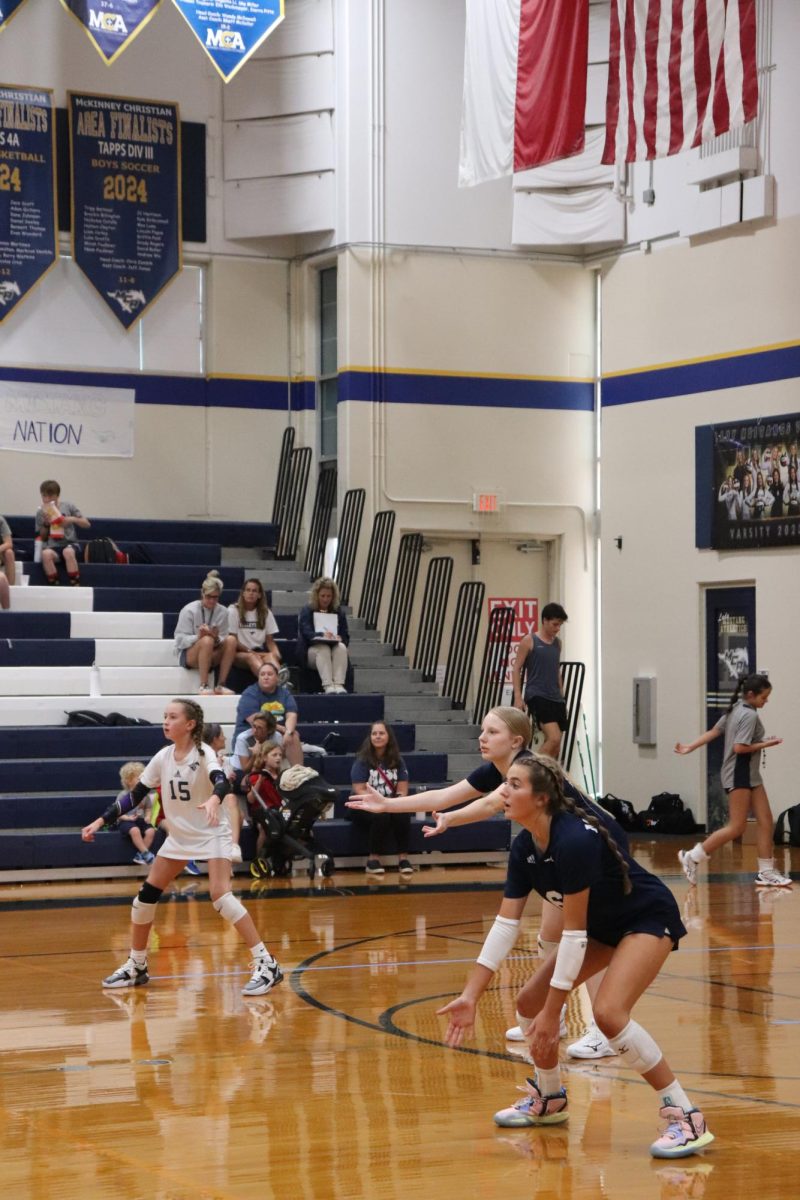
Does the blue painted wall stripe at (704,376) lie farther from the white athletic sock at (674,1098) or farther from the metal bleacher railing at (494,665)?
the white athletic sock at (674,1098)

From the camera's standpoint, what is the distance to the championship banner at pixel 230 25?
18.5 metres

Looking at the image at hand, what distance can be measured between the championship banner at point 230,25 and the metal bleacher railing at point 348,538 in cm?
482

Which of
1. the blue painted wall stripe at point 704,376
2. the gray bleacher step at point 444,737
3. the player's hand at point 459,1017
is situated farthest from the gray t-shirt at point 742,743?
the player's hand at point 459,1017

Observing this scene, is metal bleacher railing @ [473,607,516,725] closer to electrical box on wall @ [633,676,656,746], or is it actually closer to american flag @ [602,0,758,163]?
electrical box on wall @ [633,676,656,746]

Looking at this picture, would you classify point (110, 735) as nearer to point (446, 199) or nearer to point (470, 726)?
point (470, 726)

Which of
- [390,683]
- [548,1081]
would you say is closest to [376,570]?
[390,683]

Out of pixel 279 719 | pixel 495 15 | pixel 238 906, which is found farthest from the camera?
pixel 495 15

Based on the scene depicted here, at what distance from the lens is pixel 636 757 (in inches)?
776

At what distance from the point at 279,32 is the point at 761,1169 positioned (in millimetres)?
16971

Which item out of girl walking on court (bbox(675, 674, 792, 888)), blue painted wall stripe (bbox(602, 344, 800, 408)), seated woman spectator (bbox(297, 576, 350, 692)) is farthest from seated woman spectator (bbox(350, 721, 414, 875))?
blue painted wall stripe (bbox(602, 344, 800, 408))

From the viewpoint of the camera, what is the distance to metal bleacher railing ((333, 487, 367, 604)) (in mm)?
19469

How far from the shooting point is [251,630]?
17.0 metres

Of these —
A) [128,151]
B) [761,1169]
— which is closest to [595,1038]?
[761,1169]

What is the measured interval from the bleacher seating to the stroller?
361 mm
